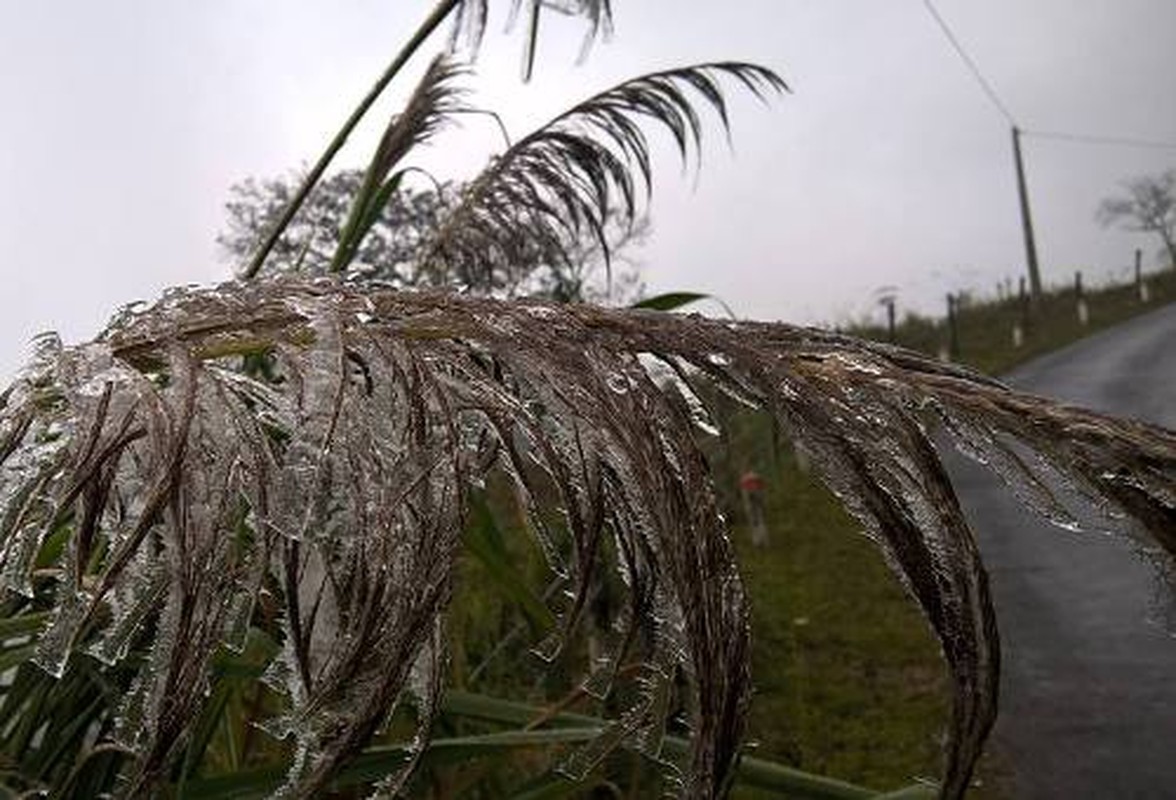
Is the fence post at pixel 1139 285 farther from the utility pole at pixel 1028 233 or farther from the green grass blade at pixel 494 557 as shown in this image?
the green grass blade at pixel 494 557

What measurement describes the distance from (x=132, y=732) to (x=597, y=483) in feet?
0.99

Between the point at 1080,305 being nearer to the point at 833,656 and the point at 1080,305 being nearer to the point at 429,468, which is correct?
the point at 833,656

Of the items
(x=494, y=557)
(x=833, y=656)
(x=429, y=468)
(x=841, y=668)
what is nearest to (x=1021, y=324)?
(x=833, y=656)

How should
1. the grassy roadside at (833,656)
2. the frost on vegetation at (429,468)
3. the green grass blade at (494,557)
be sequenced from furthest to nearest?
the grassy roadside at (833,656)
the green grass blade at (494,557)
the frost on vegetation at (429,468)

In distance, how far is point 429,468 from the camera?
0.67 m

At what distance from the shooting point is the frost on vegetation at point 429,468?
640mm

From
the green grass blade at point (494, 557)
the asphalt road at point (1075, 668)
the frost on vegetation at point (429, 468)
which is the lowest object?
the asphalt road at point (1075, 668)

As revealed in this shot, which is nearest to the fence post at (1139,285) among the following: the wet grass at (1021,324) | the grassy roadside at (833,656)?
the wet grass at (1021,324)

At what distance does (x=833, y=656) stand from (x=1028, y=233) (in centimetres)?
2432

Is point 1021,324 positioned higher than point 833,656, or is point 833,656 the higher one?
point 1021,324

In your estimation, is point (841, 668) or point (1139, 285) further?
point (1139, 285)

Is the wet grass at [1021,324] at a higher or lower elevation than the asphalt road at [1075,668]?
higher

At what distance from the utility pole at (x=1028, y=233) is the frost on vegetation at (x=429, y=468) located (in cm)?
3002

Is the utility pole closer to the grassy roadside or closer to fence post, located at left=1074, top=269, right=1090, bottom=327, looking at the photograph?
fence post, located at left=1074, top=269, right=1090, bottom=327
